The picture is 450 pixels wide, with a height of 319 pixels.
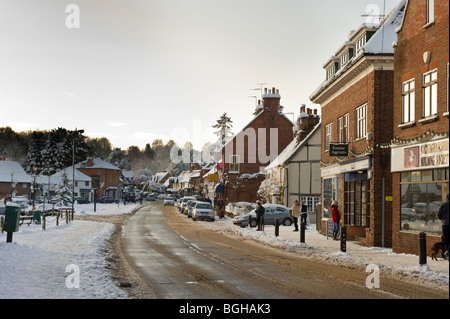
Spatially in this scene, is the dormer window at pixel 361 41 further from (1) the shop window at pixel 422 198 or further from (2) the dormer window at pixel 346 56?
(1) the shop window at pixel 422 198

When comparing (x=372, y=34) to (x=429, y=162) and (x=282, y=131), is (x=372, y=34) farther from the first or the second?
(x=282, y=131)

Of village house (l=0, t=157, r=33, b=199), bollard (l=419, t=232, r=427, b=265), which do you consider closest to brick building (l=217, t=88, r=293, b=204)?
bollard (l=419, t=232, r=427, b=265)

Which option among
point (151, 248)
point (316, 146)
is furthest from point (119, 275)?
point (316, 146)

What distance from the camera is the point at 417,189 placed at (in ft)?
58.2

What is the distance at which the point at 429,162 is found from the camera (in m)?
16.7

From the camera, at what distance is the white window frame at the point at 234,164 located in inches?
2371

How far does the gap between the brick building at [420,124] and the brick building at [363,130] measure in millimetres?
1708

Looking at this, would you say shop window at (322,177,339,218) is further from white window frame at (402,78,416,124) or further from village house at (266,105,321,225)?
village house at (266,105,321,225)

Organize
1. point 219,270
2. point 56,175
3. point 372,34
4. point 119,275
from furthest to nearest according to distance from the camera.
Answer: point 56,175
point 372,34
point 219,270
point 119,275

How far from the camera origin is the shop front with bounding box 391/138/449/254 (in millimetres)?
16328

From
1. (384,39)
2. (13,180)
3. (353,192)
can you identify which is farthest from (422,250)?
(13,180)

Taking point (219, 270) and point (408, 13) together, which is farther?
point (408, 13)

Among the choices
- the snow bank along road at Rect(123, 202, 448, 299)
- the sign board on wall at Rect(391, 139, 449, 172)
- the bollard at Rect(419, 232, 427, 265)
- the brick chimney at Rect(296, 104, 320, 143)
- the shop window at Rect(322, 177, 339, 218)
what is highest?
the brick chimney at Rect(296, 104, 320, 143)
